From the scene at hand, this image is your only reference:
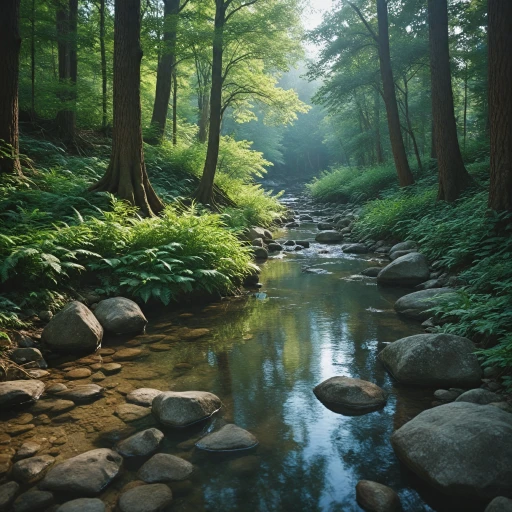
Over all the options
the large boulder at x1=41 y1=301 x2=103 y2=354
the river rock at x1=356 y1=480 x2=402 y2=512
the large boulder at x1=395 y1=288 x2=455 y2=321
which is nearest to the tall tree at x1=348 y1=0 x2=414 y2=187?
the large boulder at x1=395 y1=288 x2=455 y2=321

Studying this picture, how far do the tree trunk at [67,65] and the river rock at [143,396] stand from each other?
10.8 m

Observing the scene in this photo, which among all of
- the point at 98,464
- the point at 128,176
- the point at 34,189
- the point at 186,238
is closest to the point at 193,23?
the point at 128,176

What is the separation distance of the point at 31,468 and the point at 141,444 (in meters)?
0.80

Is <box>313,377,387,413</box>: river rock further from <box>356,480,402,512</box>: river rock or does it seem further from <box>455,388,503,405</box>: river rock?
<box>356,480,402,512</box>: river rock

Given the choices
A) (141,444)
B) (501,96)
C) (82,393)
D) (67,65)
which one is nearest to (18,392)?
(82,393)

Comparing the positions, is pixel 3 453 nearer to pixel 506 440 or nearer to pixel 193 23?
pixel 506 440

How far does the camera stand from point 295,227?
61.5 ft

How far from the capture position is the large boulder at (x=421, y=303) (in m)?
6.36

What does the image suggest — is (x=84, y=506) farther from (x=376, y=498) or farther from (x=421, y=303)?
(x=421, y=303)

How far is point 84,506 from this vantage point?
2787 millimetres

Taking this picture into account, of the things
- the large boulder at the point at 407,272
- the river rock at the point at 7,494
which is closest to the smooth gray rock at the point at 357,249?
the large boulder at the point at 407,272

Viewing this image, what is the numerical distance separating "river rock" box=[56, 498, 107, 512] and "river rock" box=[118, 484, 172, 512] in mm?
132

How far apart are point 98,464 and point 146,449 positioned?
1.33ft

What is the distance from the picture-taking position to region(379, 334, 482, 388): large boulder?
4441 millimetres
